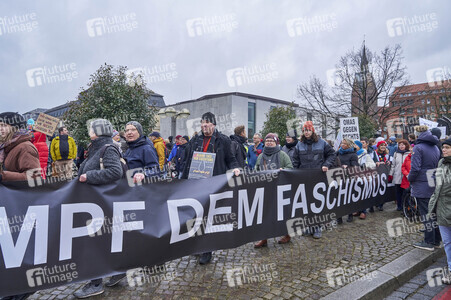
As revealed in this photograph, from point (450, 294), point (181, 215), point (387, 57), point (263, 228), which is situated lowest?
point (450, 294)

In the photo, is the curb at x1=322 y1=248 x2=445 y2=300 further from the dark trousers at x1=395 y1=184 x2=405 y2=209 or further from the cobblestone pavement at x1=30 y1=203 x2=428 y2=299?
the dark trousers at x1=395 y1=184 x2=405 y2=209

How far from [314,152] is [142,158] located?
10.2 ft

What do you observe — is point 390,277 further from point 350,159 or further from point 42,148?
point 42,148

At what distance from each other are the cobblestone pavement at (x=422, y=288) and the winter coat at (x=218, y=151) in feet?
8.29

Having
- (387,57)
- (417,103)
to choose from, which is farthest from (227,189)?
(417,103)

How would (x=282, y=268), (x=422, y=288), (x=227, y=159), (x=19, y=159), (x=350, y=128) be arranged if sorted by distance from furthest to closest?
(x=350, y=128)
(x=227, y=159)
(x=282, y=268)
(x=422, y=288)
(x=19, y=159)

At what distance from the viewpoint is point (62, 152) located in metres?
8.80

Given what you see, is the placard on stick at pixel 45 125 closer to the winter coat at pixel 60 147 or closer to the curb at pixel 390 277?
the winter coat at pixel 60 147

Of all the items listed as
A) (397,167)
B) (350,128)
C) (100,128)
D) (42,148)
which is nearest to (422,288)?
(397,167)

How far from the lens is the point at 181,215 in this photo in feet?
11.3

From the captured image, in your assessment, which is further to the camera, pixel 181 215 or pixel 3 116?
pixel 181 215

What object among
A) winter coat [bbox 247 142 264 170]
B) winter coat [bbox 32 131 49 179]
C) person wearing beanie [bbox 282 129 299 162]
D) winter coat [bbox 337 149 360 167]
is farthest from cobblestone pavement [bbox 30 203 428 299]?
winter coat [bbox 32 131 49 179]

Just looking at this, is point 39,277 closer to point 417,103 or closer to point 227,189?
point 227,189

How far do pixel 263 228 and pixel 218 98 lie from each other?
39.4m
